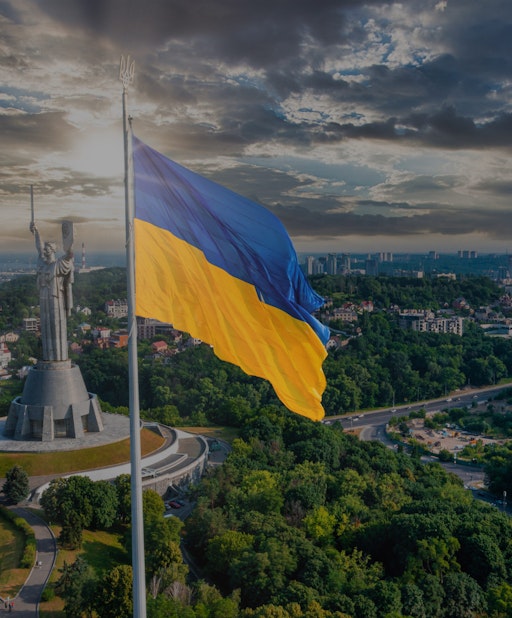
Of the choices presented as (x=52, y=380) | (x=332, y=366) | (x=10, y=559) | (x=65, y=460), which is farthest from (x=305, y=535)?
(x=332, y=366)

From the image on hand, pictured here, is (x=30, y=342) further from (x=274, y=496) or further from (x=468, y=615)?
(x=468, y=615)

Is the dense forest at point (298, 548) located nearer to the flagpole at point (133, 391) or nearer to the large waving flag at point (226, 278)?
the flagpole at point (133, 391)

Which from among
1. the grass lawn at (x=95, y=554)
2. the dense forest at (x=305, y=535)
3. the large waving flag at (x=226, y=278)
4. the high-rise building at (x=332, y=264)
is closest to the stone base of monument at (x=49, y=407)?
the dense forest at (x=305, y=535)

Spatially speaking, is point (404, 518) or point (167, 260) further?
point (404, 518)

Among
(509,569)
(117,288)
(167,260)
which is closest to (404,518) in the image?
(509,569)

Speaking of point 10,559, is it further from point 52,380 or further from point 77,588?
A: point 52,380
